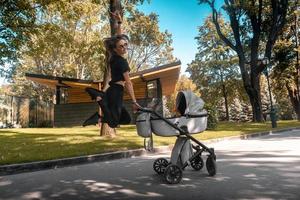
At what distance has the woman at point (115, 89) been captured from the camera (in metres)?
5.52

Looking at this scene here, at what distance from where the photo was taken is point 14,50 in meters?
17.3

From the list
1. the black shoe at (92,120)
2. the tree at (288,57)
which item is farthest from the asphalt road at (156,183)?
the tree at (288,57)

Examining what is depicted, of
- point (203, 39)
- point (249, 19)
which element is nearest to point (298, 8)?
point (249, 19)

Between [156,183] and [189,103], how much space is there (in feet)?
4.93

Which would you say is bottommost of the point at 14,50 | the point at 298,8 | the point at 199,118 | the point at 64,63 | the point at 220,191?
the point at 220,191

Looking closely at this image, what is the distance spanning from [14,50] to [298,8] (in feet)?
108

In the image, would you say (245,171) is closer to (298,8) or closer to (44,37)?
(44,37)

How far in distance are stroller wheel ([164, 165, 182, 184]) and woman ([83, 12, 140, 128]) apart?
1146 millimetres

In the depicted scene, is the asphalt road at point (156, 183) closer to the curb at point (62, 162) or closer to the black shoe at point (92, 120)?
the curb at point (62, 162)

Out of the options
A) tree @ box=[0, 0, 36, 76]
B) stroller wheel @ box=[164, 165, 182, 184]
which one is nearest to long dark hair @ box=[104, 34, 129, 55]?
stroller wheel @ box=[164, 165, 182, 184]

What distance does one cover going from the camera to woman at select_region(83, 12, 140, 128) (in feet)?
18.1

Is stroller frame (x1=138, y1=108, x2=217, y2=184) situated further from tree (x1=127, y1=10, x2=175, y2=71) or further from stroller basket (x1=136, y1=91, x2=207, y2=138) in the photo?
tree (x1=127, y1=10, x2=175, y2=71)

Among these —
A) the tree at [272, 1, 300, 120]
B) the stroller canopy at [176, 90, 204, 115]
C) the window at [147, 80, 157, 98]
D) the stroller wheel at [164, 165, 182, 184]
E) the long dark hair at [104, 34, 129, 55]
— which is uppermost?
the tree at [272, 1, 300, 120]

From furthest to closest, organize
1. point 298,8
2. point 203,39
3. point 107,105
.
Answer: point 203,39 → point 298,8 → point 107,105
